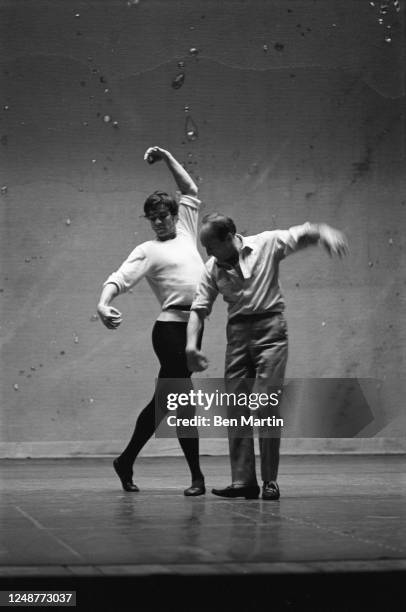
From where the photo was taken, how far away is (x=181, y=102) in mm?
9492

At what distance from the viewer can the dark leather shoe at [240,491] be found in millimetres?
6184

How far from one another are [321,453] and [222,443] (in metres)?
0.79

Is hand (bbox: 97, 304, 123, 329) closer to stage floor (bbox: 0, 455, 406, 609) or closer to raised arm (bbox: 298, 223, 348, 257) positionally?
stage floor (bbox: 0, 455, 406, 609)

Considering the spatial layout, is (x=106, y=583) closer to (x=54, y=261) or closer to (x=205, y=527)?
(x=205, y=527)

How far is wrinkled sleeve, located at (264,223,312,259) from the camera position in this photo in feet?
19.7

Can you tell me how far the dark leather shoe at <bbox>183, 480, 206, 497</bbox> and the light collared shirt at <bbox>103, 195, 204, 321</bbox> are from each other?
877 millimetres

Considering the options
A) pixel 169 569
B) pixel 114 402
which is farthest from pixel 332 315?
pixel 169 569

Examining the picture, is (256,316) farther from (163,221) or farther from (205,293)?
(163,221)

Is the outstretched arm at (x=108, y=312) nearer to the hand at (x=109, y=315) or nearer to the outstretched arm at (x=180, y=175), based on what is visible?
the hand at (x=109, y=315)

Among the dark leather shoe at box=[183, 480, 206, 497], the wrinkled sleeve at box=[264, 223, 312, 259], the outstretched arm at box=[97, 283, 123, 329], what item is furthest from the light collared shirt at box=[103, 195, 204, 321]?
the dark leather shoe at box=[183, 480, 206, 497]

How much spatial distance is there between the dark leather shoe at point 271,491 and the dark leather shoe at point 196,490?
0.39m

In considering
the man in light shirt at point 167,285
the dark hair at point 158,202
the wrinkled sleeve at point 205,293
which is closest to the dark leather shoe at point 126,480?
the man in light shirt at point 167,285

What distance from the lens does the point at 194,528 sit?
4.96 metres

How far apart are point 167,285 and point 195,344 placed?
2.01 feet
